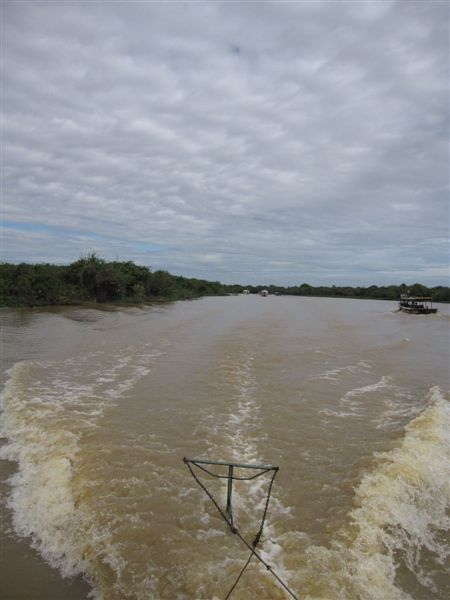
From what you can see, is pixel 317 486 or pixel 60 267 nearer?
pixel 317 486

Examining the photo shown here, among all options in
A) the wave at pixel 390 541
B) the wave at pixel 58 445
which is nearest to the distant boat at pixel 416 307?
the wave at pixel 58 445

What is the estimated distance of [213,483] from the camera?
5.12 meters

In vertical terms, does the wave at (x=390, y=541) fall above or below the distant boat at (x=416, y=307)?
below

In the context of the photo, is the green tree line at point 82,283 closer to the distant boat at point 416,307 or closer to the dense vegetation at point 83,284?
the dense vegetation at point 83,284

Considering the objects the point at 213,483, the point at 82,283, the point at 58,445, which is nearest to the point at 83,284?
the point at 82,283

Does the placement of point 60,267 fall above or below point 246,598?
above

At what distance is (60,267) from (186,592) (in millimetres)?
36790

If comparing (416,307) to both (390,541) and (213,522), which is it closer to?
(390,541)

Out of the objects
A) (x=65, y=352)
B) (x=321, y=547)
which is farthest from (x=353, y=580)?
(x=65, y=352)

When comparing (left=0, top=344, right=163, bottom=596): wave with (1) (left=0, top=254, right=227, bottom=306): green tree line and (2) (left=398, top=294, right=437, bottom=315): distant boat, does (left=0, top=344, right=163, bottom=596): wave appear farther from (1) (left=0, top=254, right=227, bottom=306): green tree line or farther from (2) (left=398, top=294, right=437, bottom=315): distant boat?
(2) (left=398, top=294, right=437, bottom=315): distant boat

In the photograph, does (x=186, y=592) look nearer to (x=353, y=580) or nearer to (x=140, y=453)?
(x=353, y=580)

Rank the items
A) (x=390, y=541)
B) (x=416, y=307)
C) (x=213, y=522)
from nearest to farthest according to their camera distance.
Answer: (x=390, y=541)
(x=213, y=522)
(x=416, y=307)

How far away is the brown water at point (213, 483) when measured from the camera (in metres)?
3.63

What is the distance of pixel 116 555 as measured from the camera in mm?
3799
